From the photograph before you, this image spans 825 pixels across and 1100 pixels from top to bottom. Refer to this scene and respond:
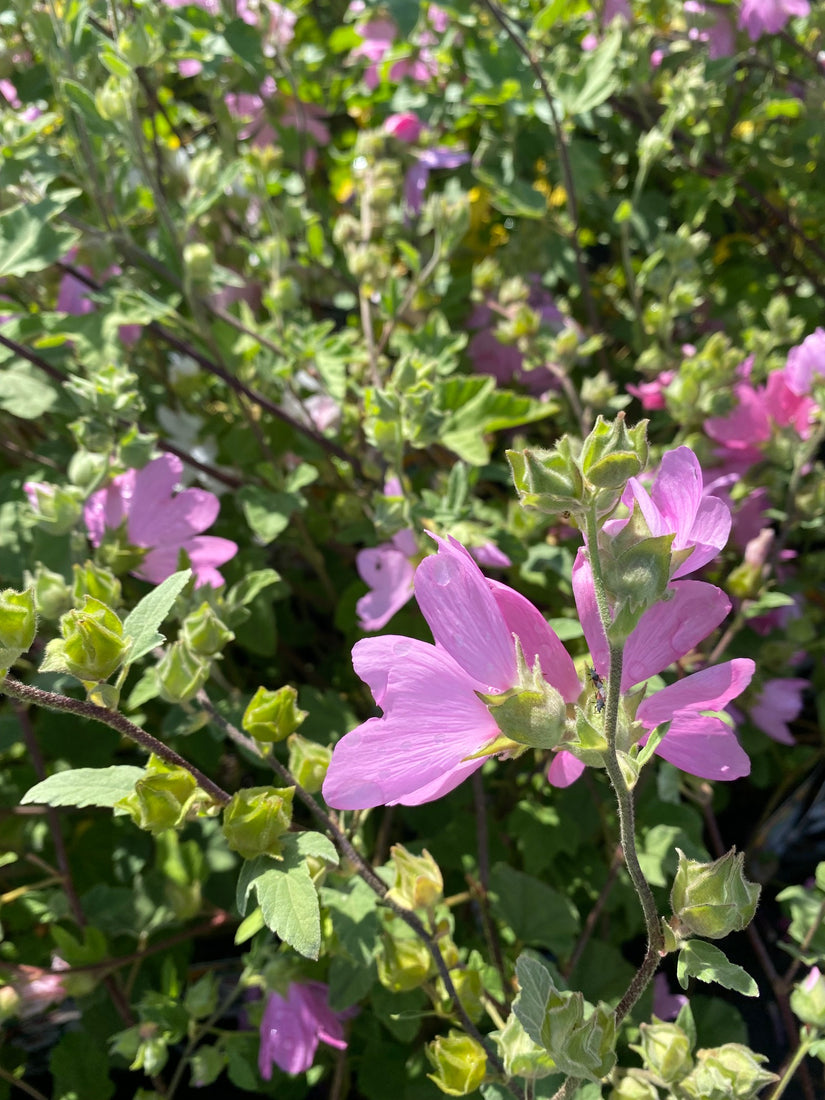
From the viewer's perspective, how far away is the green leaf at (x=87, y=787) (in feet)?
2.08

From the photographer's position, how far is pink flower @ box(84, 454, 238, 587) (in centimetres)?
98

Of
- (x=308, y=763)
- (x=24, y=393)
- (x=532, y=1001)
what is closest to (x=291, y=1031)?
(x=308, y=763)

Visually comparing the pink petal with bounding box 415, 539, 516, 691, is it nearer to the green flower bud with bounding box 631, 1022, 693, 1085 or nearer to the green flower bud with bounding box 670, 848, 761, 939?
the green flower bud with bounding box 670, 848, 761, 939

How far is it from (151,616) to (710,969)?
0.46 m

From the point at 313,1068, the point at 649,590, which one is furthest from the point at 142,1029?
the point at 649,590

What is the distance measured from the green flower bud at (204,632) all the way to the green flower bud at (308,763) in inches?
4.5

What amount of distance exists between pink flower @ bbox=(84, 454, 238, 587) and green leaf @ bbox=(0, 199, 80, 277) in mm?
356

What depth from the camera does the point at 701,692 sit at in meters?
0.56

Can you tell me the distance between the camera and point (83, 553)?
969mm

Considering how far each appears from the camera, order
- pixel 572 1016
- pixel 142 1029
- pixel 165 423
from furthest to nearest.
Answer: pixel 165 423, pixel 142 1029, pixel 572 1016

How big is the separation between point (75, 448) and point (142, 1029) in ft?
2.72

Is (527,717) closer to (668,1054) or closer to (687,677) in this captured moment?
(687,677)

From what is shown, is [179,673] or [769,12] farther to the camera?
[769,12]

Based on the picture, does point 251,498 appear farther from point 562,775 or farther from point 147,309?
point 562,775
